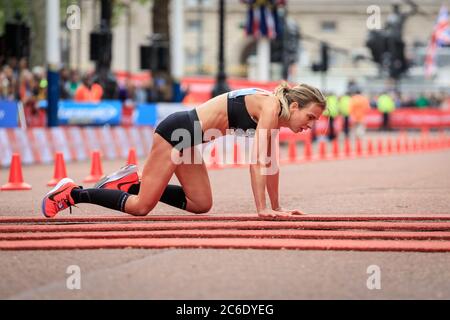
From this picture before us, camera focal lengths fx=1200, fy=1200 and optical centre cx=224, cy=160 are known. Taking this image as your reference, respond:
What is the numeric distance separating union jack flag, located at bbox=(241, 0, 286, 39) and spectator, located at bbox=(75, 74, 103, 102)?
733cm

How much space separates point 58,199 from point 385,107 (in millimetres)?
42892

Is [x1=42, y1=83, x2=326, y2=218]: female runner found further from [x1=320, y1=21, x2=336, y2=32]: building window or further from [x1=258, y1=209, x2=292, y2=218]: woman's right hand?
[x1=320, y1=21, x2=336, y2=32]: building window

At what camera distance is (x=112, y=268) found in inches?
295

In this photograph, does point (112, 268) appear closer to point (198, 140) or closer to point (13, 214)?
point (198, 140)

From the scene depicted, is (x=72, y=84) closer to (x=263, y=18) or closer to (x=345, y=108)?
(x=263, y=18)

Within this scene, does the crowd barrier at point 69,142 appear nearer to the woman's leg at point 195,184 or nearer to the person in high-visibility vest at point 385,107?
the woman's leg at point 195,184

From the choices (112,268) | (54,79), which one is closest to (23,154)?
(54,79)

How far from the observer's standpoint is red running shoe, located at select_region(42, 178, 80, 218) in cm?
971

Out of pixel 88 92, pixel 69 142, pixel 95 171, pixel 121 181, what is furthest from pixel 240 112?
pixel 88 92

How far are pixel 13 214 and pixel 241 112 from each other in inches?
113

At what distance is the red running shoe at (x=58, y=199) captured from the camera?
9.71 meters

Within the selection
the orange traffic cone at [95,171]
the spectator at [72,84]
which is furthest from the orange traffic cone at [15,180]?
the spectator at [72,84]

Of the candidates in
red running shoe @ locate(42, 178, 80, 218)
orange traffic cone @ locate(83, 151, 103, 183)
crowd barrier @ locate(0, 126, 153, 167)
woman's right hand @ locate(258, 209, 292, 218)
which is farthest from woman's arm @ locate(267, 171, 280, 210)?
crowd barrier @ locate(0, 126, 153, 167)

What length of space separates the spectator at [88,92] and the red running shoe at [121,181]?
57.8ft
